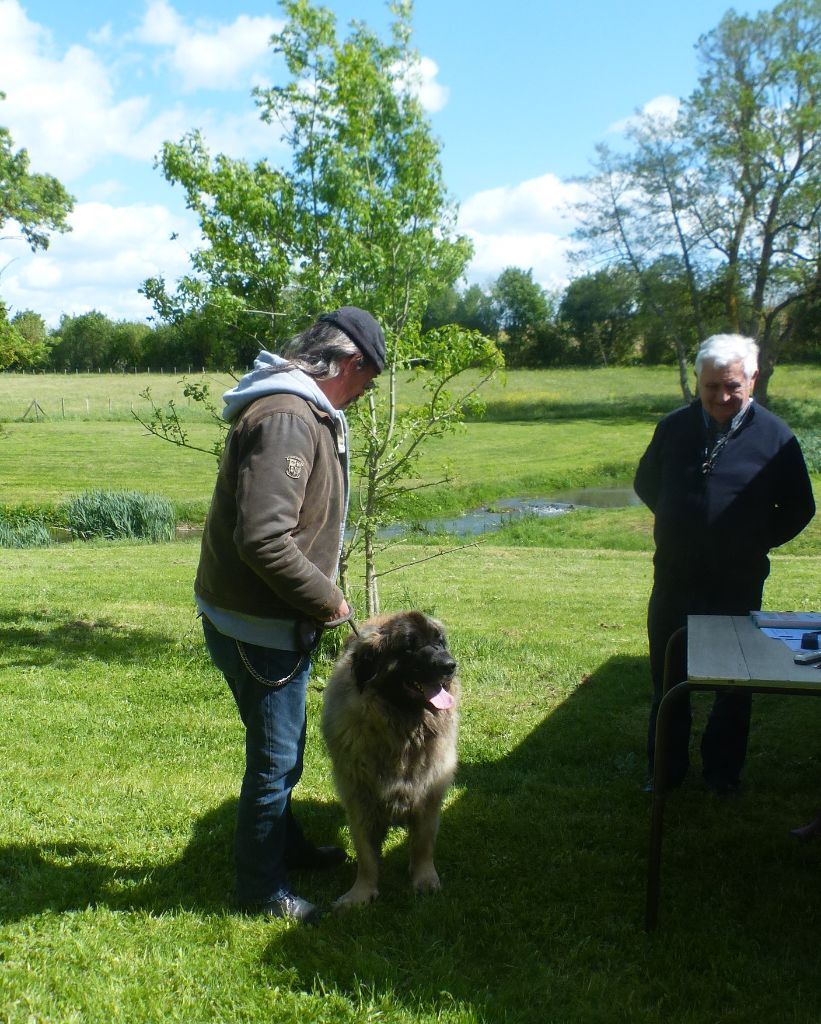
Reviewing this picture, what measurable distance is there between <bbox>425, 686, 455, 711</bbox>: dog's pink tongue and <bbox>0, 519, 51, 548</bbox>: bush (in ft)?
47.9

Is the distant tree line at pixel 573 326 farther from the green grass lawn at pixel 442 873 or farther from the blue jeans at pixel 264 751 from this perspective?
the blue jeans at pixel 264 751

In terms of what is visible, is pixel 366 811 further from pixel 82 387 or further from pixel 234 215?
pixel 82 387

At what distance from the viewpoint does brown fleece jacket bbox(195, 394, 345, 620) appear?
9.18 ft

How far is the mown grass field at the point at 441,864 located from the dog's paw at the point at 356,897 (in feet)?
0.26

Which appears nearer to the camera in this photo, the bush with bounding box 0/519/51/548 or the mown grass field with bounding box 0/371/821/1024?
the mown grass field with bounding box 0/371/821/1024

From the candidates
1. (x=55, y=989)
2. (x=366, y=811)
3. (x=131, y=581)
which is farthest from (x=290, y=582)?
(x=131, y=581)

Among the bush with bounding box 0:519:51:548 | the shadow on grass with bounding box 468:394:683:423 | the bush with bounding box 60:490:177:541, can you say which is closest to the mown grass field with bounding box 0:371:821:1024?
the bush with bounding box 0:519:51:548

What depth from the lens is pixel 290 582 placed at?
2.85 m

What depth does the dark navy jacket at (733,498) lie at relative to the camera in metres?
4.04

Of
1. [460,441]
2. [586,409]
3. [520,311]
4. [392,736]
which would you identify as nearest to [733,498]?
[392,736]

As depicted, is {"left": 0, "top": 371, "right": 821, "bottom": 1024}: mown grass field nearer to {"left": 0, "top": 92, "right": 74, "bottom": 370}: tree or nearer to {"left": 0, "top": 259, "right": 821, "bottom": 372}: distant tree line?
{"left": 0, "top": 92, "right": 74, "bottom": 370}: tree

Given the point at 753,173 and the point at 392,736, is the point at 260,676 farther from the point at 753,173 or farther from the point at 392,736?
the point at 753,173

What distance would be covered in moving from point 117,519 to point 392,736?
15.2m

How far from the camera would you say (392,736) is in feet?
11.2
